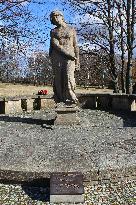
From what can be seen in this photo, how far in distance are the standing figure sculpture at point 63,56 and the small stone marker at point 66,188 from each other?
200 inches

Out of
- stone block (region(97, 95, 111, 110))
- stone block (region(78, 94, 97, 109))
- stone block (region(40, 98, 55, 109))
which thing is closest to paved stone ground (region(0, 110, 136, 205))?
stone block (region(40, 98, 55, 109))

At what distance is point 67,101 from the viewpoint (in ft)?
36.8

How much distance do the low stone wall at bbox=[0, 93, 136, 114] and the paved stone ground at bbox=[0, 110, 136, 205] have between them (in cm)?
209

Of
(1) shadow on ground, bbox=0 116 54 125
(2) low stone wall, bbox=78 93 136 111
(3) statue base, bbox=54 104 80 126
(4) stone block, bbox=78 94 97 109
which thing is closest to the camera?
(3) statue base, bbox=54 104 80 126

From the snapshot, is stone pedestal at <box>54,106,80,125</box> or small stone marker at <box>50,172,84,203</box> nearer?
small stone marker at <box>50,172,84,203</box>

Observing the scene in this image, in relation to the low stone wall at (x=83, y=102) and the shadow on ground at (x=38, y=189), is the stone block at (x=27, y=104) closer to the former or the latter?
the low stone wall at (x=83, y=102)

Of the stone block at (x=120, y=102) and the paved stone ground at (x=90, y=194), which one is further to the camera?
the stone block at (x=120, y=102)

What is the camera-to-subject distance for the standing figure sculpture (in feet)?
35.7

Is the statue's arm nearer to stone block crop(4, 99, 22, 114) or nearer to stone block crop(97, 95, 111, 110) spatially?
stone block crop(4, 99, 22, 114)

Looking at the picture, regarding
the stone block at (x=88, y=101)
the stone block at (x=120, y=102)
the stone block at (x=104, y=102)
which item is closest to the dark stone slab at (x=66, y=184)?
the stone block at (x=120, y=102)

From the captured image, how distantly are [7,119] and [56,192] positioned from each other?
686 cm

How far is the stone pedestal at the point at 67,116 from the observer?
36.5 feet

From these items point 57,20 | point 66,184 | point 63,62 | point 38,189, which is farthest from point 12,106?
point 66,184

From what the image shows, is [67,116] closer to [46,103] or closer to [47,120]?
[47,120]
